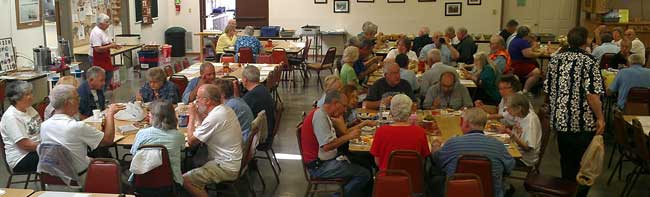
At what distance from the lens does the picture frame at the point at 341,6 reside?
16672 mm

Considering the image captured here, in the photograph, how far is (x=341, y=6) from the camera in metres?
16.7

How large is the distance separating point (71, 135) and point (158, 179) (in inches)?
28.9

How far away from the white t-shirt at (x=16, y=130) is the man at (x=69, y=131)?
15.4 inches

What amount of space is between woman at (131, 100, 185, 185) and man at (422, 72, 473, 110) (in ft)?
10.0

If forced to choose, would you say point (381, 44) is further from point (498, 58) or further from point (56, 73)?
point (56, 73)

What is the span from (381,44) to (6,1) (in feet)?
21.4

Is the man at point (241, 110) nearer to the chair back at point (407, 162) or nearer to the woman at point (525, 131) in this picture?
the chair back at point (407, 162)

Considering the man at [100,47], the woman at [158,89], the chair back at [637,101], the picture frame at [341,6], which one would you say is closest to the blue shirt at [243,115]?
the woman at [158,89]

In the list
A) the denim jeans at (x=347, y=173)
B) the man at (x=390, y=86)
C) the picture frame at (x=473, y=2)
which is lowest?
the denim jeans at (x=347, y=173)

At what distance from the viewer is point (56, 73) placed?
962 cm

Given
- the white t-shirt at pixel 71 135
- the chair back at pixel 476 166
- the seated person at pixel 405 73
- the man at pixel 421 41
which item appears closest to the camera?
the chair back at pixel 476 166

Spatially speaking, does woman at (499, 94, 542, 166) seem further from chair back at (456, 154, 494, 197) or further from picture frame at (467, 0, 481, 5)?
Answer: picture frame at (467, 0, 481, 5)

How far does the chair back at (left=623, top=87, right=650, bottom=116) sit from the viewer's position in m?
7.42

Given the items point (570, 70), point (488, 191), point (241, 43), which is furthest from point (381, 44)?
point (488, 191)
